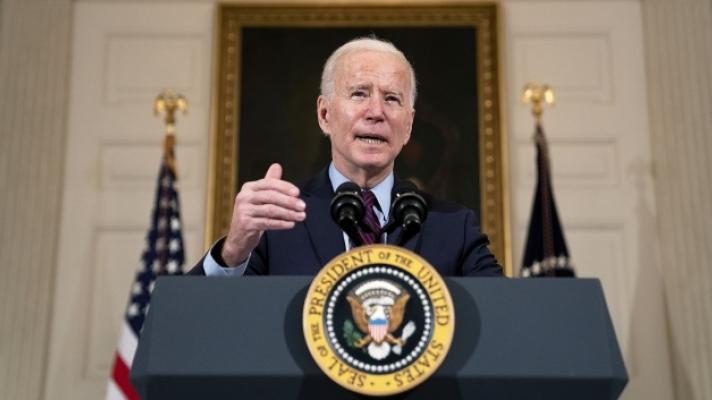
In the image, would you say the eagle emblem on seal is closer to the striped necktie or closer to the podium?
the podium

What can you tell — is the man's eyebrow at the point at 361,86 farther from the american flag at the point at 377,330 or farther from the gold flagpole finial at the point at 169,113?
the gold flagpole finial at the point at 169,113

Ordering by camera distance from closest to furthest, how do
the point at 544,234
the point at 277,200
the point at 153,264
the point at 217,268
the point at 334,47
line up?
the point at 277,200 < the point at 217,268 < the point at 153,264 < the point at 544,234 < the point at 334,47

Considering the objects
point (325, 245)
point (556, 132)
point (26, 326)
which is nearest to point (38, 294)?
point (26, 326)

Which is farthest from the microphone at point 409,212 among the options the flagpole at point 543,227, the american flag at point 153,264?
the flagpole at point 543,227

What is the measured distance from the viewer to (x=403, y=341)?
167 cm

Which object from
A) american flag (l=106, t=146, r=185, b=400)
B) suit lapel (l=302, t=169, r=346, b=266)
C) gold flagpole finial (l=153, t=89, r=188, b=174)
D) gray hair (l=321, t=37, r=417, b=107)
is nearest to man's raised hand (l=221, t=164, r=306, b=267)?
suit lapel (l=302, t=169, r=346, b=266)

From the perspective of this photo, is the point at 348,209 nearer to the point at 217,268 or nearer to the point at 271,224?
the point at 271,224

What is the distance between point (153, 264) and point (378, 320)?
4123 millimetres

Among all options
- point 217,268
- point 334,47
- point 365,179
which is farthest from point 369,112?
point 334,47

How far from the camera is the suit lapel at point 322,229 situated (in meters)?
2.51

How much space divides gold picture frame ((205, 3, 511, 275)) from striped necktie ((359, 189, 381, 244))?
3598mm

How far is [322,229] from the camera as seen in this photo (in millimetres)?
2553

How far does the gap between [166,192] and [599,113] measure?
3004mm

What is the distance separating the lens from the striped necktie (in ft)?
6.82
